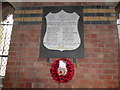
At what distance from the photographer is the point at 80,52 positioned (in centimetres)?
231

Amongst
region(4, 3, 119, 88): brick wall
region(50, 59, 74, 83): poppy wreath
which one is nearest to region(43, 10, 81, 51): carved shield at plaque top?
region(4, 3, 119, 88): brick wall

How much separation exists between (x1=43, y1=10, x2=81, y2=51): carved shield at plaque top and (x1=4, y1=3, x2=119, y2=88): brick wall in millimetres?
194

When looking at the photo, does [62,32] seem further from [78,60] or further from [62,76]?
[62,76]

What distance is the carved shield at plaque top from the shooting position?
2359 mm

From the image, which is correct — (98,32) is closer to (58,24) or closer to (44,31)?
(58,24)

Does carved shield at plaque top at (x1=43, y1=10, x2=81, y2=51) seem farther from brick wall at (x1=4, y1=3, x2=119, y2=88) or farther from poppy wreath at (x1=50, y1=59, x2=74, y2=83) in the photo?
poppy wreath at (x1=50, y1=59, x2=74, y2=83)

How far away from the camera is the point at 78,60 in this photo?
230 cm

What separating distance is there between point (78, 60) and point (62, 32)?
0.66 m

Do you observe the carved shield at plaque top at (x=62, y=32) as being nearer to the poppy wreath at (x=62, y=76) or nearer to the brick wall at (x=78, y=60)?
the brick wall at (x=78, y=60)

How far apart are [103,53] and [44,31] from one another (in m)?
1.28

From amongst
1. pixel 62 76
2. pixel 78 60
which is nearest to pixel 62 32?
pixel 78 60

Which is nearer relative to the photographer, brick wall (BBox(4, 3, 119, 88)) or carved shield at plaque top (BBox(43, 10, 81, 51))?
brick wall (BBox(4, 3, 119, 88))

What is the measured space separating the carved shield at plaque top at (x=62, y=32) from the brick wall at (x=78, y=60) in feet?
0.64

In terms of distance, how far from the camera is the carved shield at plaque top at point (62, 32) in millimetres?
2359
